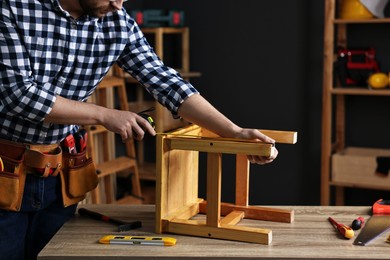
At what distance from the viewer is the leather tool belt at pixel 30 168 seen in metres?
1.90

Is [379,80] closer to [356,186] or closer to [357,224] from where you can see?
[356,186]

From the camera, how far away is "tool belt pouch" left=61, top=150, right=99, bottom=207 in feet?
6.61

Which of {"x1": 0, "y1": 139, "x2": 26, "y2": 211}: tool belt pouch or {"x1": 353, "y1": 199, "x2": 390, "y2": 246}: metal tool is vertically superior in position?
{"x1": 0, "y1": 139, "x2": 26, "y2": 211}: tool belt pouch

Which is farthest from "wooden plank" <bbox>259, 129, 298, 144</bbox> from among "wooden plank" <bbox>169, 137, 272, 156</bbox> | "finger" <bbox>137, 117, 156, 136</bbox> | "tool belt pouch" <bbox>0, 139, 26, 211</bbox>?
"tool belt pouch" <bbox>0, 139, 26, 211</bbox>

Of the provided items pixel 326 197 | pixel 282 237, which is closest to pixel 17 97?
pixel 282 237

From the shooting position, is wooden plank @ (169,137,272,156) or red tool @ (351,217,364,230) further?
red tool @ (351,217,364,230)

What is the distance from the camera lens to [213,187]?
182 cm

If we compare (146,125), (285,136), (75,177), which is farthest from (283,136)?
(75,177)

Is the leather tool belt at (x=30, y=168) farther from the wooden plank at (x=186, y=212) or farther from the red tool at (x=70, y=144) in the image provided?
the wooden plank at (x=186, y=212)

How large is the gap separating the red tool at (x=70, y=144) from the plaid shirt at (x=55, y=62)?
0.07 ft

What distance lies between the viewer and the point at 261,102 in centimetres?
467

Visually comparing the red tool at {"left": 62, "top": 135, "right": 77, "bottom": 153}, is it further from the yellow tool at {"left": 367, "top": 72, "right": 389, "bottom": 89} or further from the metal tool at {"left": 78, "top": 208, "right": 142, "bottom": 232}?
the yellow tool at {"left": 367, "top": 72, "right": 389, "bottom": 89}

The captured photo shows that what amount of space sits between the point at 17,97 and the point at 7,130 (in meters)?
0.19

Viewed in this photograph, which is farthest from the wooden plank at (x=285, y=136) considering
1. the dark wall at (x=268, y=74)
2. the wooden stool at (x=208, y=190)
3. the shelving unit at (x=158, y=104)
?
the dark wall at (x=268, y=74)
